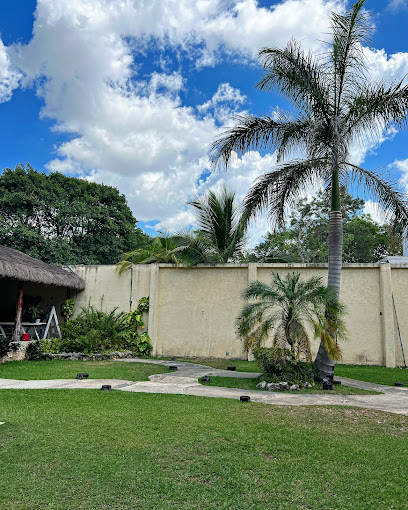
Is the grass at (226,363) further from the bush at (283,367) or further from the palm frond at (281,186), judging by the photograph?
the palm frond at (281,186)

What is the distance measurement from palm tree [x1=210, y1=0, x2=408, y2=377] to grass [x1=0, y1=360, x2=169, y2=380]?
3989 millimetres

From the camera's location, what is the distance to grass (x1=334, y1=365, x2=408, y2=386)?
28.5 feet

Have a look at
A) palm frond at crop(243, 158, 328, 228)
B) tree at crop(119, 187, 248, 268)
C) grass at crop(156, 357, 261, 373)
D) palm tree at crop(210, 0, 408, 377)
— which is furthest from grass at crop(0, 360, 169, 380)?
tree at crop(119, 187, 248, 268)

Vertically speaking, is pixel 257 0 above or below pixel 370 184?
above

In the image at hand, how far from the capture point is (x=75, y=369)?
9.28m

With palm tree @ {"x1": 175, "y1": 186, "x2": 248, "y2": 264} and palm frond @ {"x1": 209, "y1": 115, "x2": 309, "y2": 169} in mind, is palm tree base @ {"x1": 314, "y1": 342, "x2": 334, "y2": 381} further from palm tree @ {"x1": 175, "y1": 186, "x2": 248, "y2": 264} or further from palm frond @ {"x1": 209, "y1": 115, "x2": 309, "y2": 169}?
palm tree @ {"x1": 175, "y1": 186, "x2": 248, "y2": 264}

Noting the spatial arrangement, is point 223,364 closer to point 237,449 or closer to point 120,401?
point 120,401

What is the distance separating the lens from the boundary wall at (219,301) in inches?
441

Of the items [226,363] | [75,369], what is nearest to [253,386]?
[226,363]

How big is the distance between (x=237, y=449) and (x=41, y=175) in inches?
865

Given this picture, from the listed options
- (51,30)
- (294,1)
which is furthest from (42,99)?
(294,1)

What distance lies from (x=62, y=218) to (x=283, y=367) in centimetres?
1830

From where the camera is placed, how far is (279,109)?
27.9 ft

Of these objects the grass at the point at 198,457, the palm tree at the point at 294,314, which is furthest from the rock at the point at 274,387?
the grass at the point at 198,457
